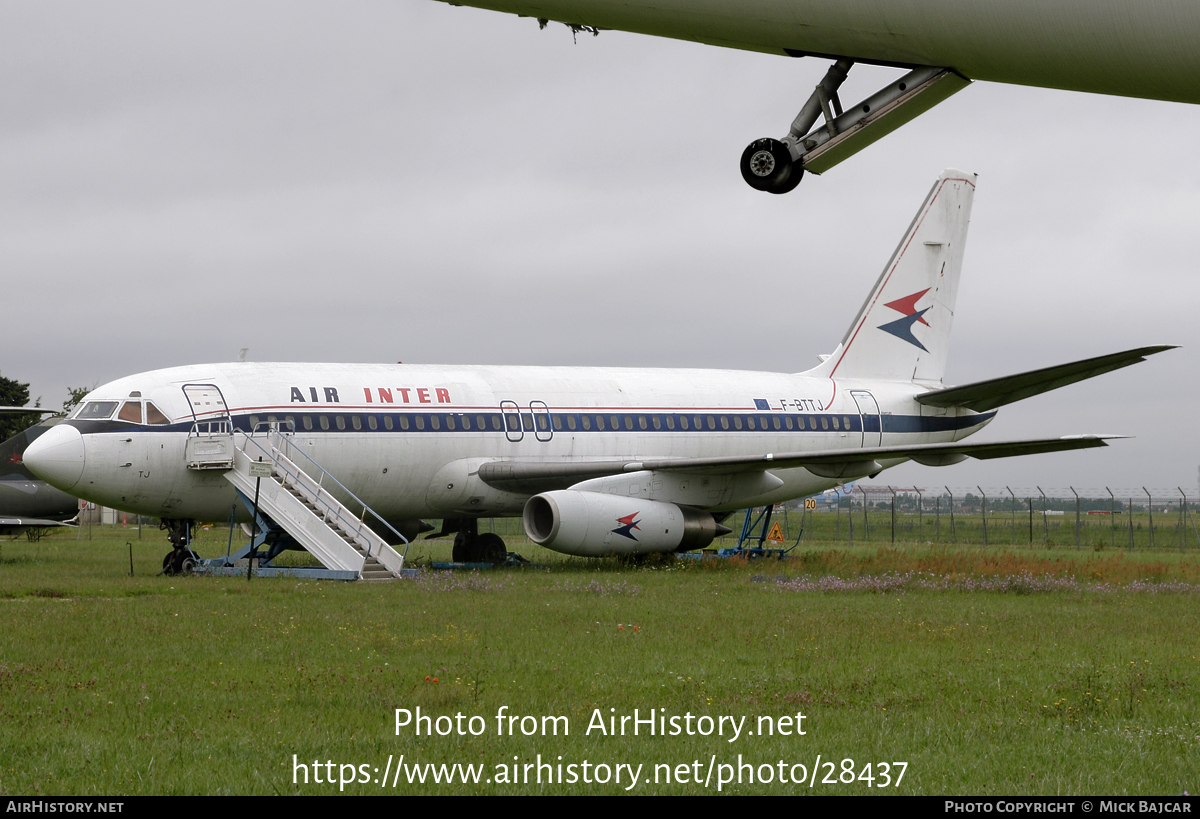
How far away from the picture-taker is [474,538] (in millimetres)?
27453

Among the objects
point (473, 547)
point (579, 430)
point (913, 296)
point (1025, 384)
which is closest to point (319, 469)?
point (473, 547)

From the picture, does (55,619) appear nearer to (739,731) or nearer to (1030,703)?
(739,731)

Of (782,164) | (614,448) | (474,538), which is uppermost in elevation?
(782,164)

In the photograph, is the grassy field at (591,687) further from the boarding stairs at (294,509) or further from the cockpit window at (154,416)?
the cockpit window at (154,416)

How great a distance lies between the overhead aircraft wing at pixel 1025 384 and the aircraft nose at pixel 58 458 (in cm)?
1833

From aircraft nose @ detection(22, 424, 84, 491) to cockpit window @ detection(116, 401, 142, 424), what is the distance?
31.8 inches

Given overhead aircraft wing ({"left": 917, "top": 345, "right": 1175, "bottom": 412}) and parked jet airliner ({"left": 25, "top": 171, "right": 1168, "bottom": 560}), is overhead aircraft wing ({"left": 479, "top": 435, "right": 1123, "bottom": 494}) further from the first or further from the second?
overhead aircraft wing ({"left": 917, "top": 345, "right": 1175, "bottom": 412})

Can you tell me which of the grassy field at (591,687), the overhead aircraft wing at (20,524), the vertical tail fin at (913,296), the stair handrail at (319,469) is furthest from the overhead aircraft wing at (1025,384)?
the overhead aircraft wing at (20,524)

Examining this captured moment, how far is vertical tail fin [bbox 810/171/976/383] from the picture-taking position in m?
31.5

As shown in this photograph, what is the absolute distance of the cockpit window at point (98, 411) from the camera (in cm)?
2098

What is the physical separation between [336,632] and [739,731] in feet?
21.3

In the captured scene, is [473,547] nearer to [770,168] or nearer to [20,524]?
[20,524]
